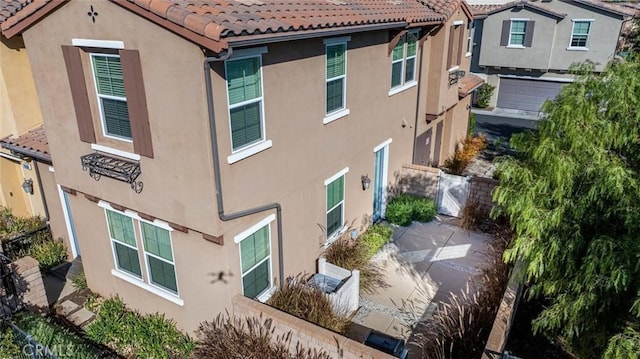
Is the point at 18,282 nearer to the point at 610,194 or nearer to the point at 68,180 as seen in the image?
the point at 68,180

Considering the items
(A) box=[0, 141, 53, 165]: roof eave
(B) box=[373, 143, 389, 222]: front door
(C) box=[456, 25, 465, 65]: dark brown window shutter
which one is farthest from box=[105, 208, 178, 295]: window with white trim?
(C) box=[456, 25, 465, 65]: dark brown window shutter

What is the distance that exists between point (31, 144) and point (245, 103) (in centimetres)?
748

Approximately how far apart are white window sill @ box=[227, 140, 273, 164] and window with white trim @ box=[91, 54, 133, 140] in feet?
6.93

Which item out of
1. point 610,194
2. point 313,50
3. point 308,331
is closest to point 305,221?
point 308,331

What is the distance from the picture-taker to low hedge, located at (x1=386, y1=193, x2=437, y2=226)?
14883mm

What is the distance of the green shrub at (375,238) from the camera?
43.0ft

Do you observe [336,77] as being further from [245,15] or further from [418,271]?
[418,271]

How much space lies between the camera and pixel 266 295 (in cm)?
1012

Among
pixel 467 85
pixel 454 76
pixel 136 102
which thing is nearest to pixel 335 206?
pixel 136 102

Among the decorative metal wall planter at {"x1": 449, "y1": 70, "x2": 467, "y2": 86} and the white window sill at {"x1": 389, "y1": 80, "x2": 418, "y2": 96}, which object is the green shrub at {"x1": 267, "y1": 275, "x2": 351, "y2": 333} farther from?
the decorative metal wall planter at {"x1": 449, "y1": 70, "x2": 467, "y2": 86}

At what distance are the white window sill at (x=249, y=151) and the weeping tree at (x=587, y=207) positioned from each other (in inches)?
187

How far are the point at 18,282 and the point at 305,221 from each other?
634 cm

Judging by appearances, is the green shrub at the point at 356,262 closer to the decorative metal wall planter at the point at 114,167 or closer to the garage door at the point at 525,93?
the decorative metal wall planter at the point at 114,167

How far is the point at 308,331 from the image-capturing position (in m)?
8.28
